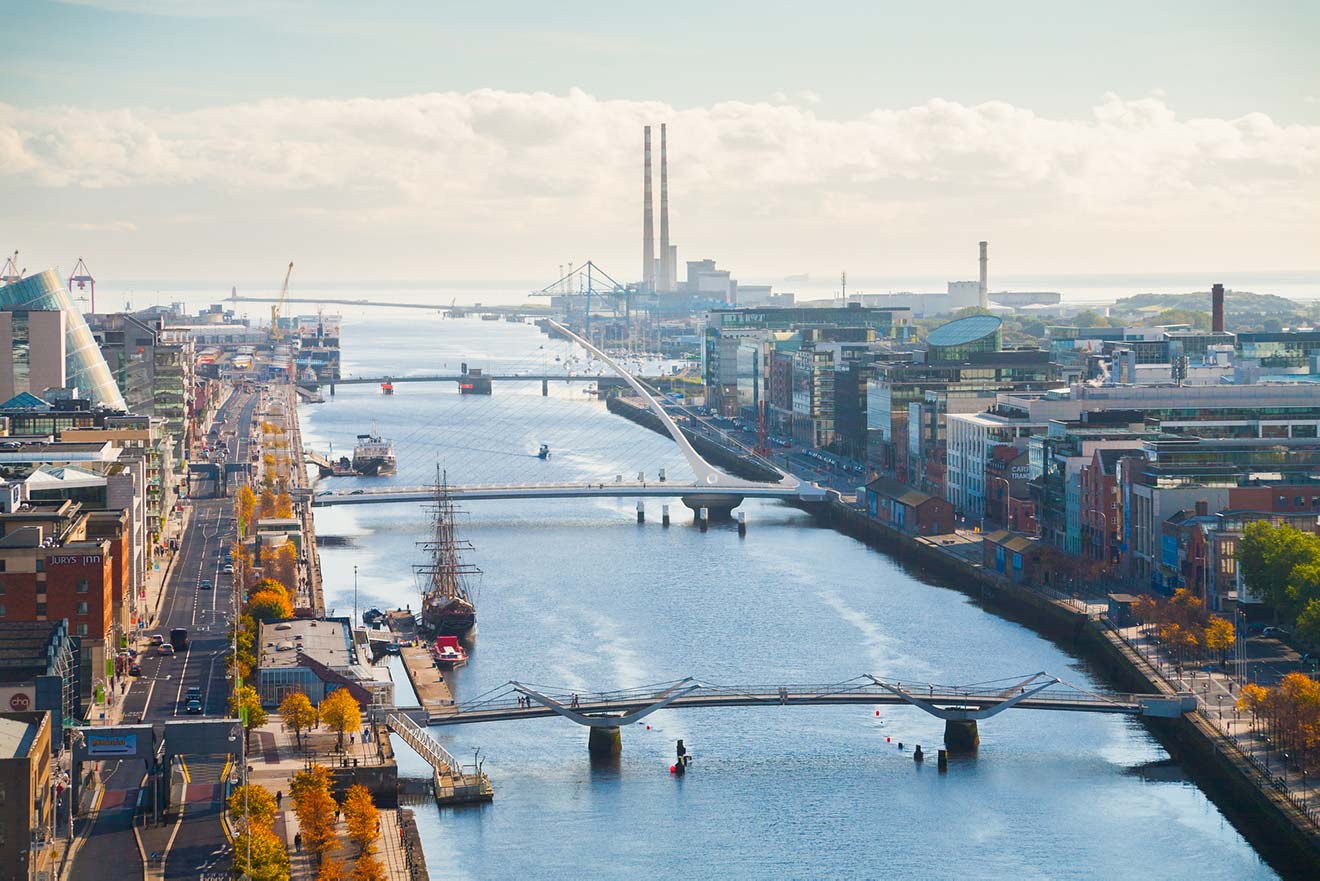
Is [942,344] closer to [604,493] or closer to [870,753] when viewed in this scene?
[604,493]

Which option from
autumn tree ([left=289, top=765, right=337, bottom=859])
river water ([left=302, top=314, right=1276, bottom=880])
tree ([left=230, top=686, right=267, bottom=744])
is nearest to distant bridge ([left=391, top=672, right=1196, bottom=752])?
river water ([left=302, top=314, right=1276, bottom=880])

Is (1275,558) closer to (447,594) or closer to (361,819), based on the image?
(447,594)

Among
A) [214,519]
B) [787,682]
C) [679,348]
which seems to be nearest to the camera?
[787,682]

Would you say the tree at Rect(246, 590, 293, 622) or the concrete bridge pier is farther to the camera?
the concrete bridge pier

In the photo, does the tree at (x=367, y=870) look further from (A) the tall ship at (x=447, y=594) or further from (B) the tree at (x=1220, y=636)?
(B) the tree at (x=1220, y=636)

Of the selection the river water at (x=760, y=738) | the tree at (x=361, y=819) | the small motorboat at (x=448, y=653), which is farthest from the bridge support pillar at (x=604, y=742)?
the small motorboat at (x=448, y=653)

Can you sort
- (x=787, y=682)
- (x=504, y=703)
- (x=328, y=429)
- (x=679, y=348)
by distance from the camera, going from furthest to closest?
(x=679, y=348) → (x=328, y=429) → (x=787, y=682) → (x=504, y=703)

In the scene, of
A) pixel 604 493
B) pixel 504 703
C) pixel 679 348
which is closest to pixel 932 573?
pixel 604 493

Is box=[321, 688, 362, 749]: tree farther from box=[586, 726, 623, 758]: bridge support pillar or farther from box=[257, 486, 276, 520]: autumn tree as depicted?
box=[257, 486, 276, 520]: autumn tree

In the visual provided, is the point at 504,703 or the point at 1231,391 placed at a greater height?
the point at 1231,391
